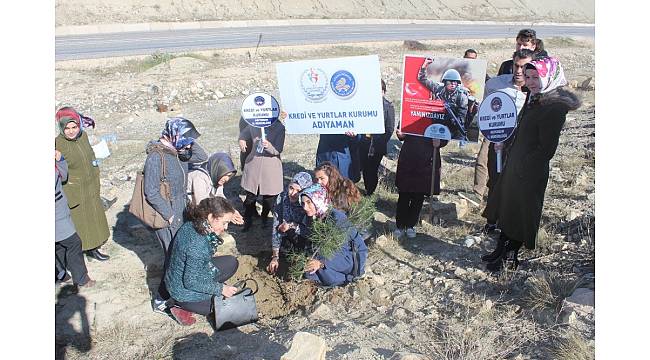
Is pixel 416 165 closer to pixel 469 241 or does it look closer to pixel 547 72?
pixel 469 241

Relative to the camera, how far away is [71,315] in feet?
15.9

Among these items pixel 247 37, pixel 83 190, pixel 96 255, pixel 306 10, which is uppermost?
pixel 306 10

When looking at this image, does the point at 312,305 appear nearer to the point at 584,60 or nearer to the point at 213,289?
the point at 213,289

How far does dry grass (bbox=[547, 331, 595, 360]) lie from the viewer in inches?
136

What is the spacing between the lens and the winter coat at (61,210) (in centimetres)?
468

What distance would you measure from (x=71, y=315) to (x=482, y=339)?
3468mm

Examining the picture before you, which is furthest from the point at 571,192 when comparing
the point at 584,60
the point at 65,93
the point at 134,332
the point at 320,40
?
the point at 320,40

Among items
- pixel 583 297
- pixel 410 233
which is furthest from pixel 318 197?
pixel 583 297

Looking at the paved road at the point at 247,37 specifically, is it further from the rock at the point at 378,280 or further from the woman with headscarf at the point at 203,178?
the rock at the point at 378,280

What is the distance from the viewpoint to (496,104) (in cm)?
495

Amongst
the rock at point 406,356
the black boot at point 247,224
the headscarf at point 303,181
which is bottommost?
the rock at point 406,356

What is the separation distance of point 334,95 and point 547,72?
2.20m

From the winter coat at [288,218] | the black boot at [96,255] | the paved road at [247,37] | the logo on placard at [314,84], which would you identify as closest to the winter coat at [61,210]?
the black boot at [96,255]

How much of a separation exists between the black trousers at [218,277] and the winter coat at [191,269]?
0.16 ft
